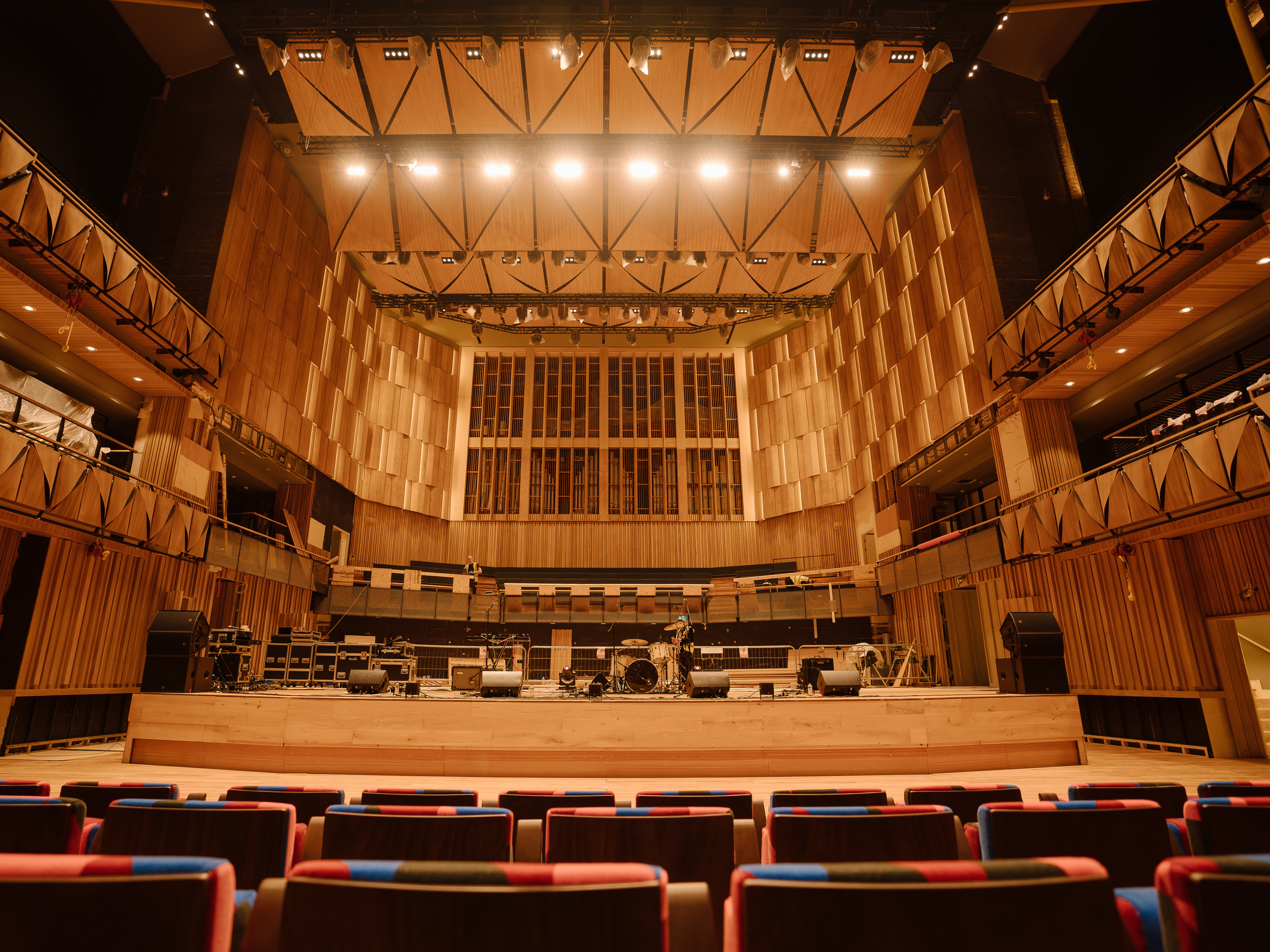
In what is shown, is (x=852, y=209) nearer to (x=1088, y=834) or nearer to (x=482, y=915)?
(x=1088, y=834)

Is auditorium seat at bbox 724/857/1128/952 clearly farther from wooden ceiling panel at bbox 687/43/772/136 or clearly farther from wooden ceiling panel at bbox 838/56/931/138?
wooden ceiling panel at bbox 838/56/931/138

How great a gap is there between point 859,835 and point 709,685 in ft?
18.8

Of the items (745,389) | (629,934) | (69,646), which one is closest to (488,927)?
(629,934)

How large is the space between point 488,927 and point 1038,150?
53.5ft

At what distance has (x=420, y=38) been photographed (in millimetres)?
10055

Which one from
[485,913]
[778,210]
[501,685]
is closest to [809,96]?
[778,210]

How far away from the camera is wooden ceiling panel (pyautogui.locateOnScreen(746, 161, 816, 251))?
12.8m

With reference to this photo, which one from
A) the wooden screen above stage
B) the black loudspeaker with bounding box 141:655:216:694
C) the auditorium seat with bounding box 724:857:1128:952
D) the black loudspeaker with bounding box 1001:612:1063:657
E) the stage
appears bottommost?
the stage

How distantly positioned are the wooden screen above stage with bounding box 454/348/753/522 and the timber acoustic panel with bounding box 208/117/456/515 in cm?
139

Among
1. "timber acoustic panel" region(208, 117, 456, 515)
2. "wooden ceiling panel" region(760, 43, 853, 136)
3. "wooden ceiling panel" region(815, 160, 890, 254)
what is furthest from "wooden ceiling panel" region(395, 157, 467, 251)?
"wooden ceiling panel" region(815, 160, 890, 254)

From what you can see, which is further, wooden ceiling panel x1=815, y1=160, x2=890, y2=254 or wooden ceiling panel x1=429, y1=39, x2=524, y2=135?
wooden ceiling panel x1=815, y1=160, x2=890, y2=254

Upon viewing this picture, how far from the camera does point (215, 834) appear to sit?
172 centimetres

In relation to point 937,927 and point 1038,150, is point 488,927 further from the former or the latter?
point 1038,150

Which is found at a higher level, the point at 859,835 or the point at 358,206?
the point at 358,206
